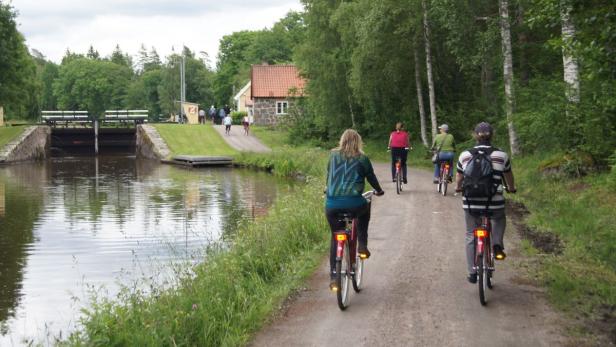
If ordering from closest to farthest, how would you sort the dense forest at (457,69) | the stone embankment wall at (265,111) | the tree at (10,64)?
1. the dense forest at (457,69)
2. the tree at (10,64)
3. the stone embankment wall at (265,111)

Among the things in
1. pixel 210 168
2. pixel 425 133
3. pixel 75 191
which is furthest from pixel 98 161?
pixel 425 133

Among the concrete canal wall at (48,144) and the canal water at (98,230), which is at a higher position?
the concrete canal wall at (48,144)

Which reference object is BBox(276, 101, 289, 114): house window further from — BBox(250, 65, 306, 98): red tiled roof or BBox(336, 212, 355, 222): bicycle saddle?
BBox(336, 212, 355, 222): bicycle saddle

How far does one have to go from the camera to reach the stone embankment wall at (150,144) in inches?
1969

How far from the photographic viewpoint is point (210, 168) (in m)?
41.8

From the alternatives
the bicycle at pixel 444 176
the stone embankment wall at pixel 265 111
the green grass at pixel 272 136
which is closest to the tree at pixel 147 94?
the stone embankment wall at pixel 265 111

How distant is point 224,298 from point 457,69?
26.5 metres

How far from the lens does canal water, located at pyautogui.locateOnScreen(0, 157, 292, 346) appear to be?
11.4 meters

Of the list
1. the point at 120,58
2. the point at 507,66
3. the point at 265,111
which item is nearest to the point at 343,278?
the point at 507,66

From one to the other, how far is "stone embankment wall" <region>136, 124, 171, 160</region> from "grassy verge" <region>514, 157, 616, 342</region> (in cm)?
3396

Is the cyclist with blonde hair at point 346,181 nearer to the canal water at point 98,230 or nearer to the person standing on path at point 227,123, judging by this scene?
the canal water at point 98,230

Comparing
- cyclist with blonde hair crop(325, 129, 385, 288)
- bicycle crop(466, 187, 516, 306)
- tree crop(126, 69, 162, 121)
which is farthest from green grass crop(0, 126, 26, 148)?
tree crop(126, 69, 162, 121)

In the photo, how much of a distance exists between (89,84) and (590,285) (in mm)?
127971

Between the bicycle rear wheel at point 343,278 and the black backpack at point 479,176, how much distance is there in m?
1.48
